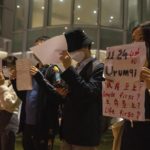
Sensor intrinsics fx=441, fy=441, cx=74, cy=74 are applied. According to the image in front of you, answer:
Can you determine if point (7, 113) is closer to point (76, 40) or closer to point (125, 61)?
point (76, 40)

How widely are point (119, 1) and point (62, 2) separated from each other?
8.52 ft

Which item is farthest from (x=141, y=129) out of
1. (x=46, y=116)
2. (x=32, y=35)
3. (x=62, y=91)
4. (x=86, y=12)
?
(x=32, y=35)

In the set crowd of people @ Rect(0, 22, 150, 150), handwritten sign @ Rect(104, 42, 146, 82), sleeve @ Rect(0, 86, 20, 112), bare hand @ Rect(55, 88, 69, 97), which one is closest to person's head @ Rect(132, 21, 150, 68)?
crowd of people @ Rect(0, 22, 150, 150)

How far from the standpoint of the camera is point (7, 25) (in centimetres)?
2338

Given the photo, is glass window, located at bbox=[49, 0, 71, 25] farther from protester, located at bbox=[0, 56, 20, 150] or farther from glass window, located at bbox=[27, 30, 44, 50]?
protester, located at bbox=[0, 56, 20, 150]

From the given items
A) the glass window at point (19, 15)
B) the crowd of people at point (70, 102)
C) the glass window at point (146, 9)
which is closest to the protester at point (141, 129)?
the crowd of people at point (70, 102)

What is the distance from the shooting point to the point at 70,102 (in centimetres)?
439

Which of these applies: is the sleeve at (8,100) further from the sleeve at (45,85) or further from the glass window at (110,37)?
the glass window at (110,37)

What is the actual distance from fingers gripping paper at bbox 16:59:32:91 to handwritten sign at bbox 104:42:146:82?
1.48 metres

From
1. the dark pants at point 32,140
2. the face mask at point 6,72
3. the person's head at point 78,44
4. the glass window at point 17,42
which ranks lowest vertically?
the dark pants at point 32,140

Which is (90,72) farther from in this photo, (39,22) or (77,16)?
(39,22)

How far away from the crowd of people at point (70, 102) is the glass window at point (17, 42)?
48.5 feet

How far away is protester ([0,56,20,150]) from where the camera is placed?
241 inches

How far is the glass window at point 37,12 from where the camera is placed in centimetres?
2062
